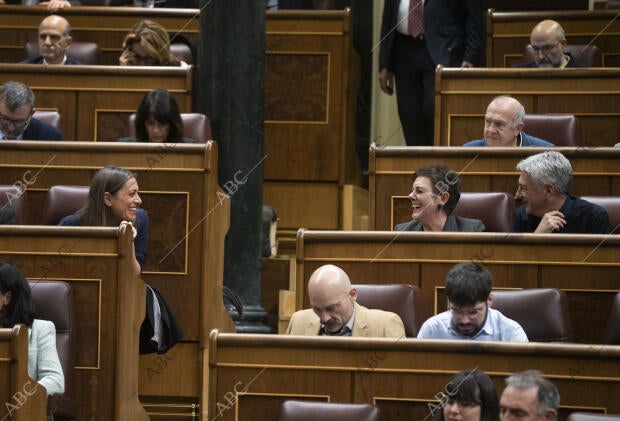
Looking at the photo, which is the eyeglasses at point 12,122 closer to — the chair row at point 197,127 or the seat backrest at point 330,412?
the chair row at point 197,127

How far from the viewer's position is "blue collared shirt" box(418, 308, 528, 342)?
2.79 metres

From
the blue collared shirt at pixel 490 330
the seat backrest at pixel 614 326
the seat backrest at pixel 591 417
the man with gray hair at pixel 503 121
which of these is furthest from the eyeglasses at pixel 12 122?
the seat backrest at pixel 591 417

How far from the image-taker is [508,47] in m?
4.83

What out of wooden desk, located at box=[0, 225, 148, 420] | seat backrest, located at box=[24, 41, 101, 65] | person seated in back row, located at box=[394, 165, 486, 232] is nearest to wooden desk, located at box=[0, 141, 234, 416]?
wooden desk, located at box=[0, 225, 148, 420]

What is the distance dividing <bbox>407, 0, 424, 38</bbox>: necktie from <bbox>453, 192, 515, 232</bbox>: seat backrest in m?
1.24

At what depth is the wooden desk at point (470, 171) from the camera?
359cm

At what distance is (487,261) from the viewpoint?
3.13 m

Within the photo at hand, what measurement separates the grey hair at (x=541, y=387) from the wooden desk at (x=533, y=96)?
1849mm

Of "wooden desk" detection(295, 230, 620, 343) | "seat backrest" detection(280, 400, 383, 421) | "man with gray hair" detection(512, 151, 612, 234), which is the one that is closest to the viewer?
"seat backrest" detection(280, 400, 383, 421)

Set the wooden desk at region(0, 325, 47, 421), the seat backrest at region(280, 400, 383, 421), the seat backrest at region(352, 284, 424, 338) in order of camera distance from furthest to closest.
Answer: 1. the seat backrest at region(352, 284, 424, 338)
2. the wooden desk at region(0, 325, 47, 421)
3. the seat backrest at region(280, 400, 383, 421)

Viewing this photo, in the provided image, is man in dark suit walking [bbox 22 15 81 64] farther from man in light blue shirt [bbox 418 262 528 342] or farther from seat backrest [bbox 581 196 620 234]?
man in light blue shirt [bbox 418 262 528 342]

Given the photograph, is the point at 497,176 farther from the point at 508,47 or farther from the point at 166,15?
the point at 166,15

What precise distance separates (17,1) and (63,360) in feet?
11.1

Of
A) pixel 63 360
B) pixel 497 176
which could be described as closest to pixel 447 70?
pixel 497 176
